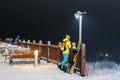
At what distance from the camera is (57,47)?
23844mm

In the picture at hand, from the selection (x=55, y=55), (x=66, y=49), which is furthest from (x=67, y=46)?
(x=55, y=55)

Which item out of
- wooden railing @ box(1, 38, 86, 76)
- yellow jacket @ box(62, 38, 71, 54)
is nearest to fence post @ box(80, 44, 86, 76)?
wooden railing @ box(1, 38, 86, 76)

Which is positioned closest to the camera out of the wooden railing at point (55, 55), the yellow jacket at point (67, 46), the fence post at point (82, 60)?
the fence post at point (82, 60)

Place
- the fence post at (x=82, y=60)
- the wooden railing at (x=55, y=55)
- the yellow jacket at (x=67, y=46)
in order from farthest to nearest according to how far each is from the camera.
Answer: the yellow jacket at (x=67, y=46) < the wooden railing at (x=55, y=55) < the fence post at (x=82, y=60)

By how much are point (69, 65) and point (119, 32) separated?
5908 inches

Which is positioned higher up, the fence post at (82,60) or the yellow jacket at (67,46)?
the yellow jacket at (67,46)

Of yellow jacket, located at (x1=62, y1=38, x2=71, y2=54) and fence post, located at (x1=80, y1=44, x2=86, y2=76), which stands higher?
yellow jacket, located at (x1=62, y1=38, x2=71, y2=54)

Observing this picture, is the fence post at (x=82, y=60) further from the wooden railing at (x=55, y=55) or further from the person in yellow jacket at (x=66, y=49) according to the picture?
the person in yellow jacket at (x=66, y=49)

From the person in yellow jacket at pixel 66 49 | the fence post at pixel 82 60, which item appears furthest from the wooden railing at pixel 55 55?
the person in yellow jacket at pixel 66 49

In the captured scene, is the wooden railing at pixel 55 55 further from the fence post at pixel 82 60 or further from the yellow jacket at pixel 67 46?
the yellow jacket at pixel 67 46

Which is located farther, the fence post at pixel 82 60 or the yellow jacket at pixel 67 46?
the yellow jacket at pixel 67 46

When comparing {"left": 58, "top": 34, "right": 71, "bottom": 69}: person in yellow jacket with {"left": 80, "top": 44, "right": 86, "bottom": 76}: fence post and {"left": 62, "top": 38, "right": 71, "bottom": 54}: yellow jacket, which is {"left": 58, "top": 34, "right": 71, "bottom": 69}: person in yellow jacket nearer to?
{"left": 62, "top": 38, "right": 71, "bottom": 54}: yellow jacket

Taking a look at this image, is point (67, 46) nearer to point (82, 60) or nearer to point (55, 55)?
point (82, 60)

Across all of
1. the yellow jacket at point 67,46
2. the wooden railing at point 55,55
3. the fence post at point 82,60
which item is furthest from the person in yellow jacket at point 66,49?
the fence post at point 82,60
